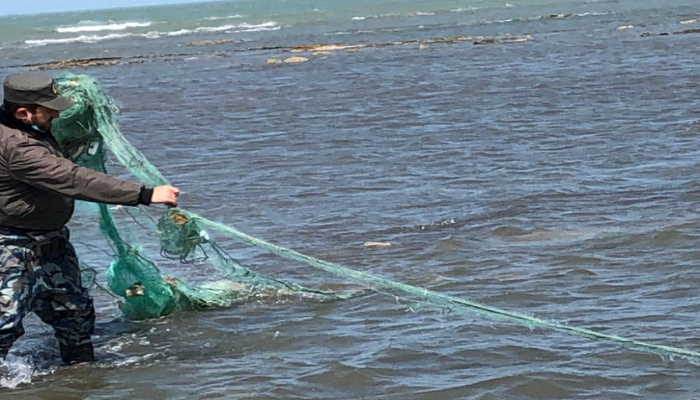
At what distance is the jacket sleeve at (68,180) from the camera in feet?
17.4

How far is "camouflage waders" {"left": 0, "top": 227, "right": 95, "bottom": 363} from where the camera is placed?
5.55m

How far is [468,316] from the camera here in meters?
6.57

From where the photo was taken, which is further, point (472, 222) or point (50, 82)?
point (472, 222)

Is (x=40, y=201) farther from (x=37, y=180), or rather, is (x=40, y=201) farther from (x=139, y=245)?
(x=139, y=245)

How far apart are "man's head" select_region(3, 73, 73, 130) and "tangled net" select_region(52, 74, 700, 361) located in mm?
654

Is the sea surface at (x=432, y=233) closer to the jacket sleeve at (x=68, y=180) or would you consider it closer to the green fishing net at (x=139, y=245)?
the green fishing net at (x=139, y=245)

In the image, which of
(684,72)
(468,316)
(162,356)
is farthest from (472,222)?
(684,72)

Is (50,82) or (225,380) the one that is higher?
(50,82)

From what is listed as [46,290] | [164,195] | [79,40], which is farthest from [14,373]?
[79,40]

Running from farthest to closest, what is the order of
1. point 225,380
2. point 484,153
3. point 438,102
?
1. point 438,102
2. point 484,153
3. point 225,380

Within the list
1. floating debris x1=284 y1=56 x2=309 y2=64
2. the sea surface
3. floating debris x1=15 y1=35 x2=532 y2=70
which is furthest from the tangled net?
floating debris x1=15 y1=35 x2=532 y2=70

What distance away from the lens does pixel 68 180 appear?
529 centimetres

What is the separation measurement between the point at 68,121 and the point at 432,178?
5.28 meters

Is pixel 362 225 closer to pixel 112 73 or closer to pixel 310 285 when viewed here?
pixel 310 285
